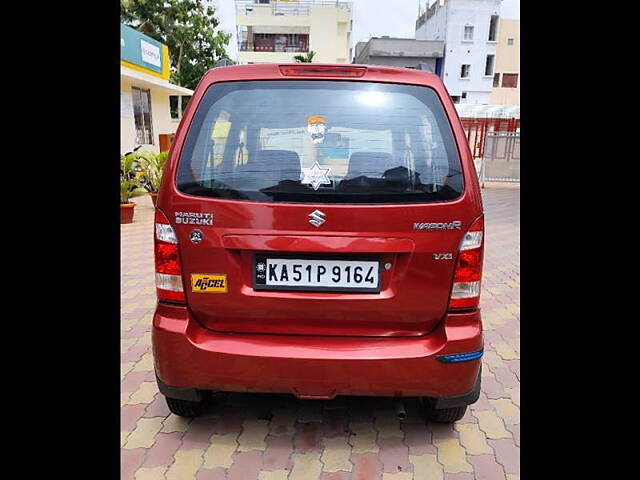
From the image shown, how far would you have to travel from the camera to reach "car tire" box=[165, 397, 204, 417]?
2.38 m

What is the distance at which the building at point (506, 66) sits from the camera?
115ft

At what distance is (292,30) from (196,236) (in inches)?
1493

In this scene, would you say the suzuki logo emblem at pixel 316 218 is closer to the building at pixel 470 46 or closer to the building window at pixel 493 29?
the building at pixel 470 46

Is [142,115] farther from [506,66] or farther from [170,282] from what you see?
[506,66]

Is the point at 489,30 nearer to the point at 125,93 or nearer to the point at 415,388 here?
the point at 125,93

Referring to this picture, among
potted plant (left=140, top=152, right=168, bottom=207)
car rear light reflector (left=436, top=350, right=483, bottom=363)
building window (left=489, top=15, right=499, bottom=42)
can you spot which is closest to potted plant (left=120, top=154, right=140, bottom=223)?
potted plant (left=140, top=152, right=168, bottom=207)

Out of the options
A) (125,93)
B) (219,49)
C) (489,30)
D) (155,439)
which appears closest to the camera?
(155,439)

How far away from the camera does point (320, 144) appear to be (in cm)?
202

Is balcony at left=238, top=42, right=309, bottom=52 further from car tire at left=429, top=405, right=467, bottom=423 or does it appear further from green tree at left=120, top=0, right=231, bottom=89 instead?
car tire at left=429, top=405, right=467, bottom=423

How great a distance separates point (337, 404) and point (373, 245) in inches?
45.8

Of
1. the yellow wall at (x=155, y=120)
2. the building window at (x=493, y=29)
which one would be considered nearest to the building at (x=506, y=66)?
the building window at (x=493, y=29)

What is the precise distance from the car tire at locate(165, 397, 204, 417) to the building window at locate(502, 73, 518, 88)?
39.5 m

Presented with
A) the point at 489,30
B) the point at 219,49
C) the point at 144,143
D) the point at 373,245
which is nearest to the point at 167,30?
the point at 219,49

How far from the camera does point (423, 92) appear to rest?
6.79ft
